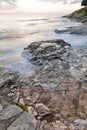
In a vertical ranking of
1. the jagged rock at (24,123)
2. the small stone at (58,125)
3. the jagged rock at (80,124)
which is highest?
the jagged rock at (24,123)

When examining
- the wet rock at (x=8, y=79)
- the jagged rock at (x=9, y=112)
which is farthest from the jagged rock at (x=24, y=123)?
the wet rock at (x=8, y=79)

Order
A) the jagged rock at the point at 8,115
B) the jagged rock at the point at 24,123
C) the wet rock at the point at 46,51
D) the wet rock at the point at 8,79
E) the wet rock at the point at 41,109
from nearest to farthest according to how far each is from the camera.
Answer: the jagged rock at the point at 24,123 → the jagged rock at the point at 8,115 → the wet rock at the point at 41,109 → the wet rock at the point at 8,79 → the wet rock at the point at 46,51

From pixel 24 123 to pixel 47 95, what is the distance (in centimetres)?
372

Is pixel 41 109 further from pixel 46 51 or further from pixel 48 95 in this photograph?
pixel 46 51

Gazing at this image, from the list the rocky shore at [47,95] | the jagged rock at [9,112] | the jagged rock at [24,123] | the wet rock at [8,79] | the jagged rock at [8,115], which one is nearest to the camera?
the jagged rock at [24,123]

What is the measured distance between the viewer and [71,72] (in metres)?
13.0

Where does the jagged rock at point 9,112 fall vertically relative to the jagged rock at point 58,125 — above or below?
above

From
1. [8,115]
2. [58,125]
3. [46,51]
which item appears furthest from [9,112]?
[46,51]

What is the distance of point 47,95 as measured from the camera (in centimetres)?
1006

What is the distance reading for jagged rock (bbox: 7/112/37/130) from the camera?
6.27m

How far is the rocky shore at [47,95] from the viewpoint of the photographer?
6.90m

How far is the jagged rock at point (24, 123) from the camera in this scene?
627 centimetres

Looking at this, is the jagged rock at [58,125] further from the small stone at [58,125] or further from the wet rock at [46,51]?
the wet rock at [46,51]

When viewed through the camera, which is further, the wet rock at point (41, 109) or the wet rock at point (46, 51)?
the wet rock at point (46, 51)
